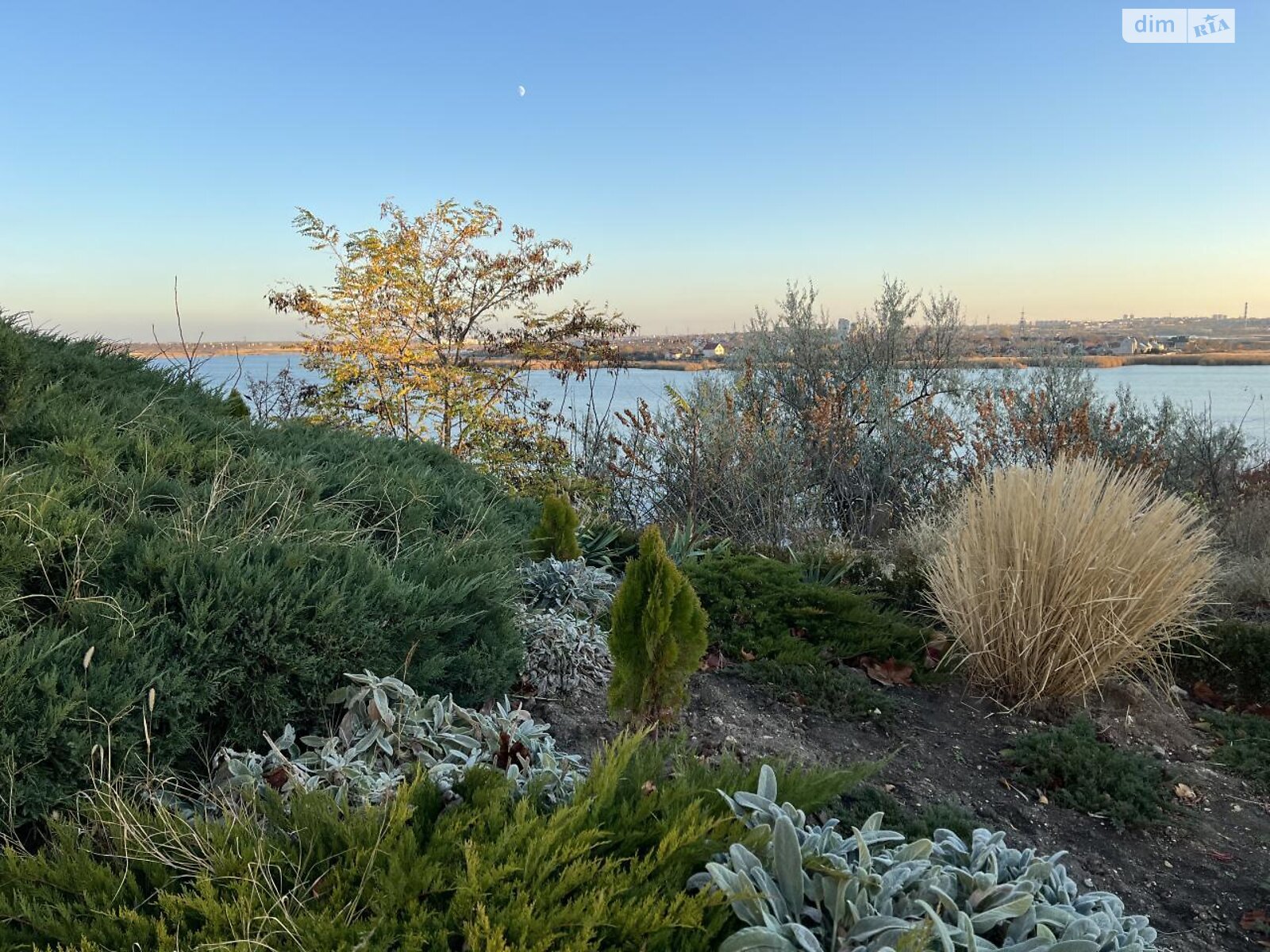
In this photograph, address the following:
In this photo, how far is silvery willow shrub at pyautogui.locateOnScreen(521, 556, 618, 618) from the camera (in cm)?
425

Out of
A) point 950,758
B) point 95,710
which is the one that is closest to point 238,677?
point 95,710

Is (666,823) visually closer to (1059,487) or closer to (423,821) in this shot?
(423,821)

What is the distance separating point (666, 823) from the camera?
1.77 meters

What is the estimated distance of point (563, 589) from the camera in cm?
430

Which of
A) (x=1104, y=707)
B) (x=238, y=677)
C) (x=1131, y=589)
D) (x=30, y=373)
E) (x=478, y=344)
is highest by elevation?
(x=478, y=344)

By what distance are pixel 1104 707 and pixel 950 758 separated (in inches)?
48.4

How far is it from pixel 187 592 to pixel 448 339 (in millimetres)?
8454

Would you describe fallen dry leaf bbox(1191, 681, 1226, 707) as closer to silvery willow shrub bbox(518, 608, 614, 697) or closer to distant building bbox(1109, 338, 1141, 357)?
silvery willow shrub bbox(518, 608, 614, 697)

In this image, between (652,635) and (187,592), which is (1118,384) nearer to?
(652,635)

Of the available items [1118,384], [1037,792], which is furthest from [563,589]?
[1118,384]

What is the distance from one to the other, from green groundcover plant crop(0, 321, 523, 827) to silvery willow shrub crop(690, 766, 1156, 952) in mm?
1423

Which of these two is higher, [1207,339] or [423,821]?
[1207,339]

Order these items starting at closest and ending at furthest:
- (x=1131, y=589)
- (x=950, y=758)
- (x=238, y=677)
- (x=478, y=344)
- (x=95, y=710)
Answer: (x=95, y=710) → (x=238, y=677) → (x=950, y=758) → (x=1131, y=589) → (x=478, y=344)

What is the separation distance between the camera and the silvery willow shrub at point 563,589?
4.25m
